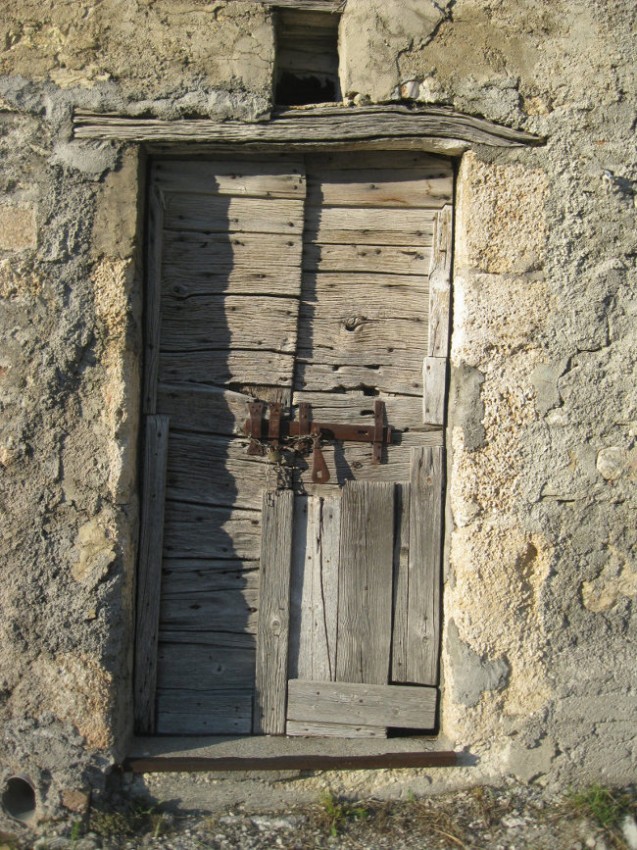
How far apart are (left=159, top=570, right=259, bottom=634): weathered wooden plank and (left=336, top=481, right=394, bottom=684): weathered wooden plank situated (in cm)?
34

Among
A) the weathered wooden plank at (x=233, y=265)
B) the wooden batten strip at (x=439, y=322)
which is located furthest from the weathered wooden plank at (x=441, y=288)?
the weathered wooden plank at (x=233, y=265)

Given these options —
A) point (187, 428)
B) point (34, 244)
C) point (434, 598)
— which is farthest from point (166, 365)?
point (434, 598)

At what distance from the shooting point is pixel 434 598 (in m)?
3.00

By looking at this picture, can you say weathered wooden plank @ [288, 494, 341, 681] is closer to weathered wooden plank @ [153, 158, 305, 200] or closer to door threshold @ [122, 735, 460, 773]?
door threshold @ [122, 735, 460, 773]

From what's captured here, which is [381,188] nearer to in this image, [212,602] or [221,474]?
[221,474]

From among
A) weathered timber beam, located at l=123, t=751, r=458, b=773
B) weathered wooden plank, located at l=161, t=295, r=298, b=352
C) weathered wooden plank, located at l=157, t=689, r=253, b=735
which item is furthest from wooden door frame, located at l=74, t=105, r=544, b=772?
weathered wooden plank, located at l=161, t=295, r=298, b=352

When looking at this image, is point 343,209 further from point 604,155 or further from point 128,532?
point 128,532

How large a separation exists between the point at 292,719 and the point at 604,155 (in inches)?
90.1

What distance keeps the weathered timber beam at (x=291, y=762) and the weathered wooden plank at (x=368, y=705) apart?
15cm

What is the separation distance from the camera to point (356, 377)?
3.04m

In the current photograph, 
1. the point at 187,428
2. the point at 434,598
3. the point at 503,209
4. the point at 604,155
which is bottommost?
the point at 434,598

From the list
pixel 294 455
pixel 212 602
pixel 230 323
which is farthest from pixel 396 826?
pixel 230 323

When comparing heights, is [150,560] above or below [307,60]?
below

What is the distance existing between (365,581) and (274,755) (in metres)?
0.68
